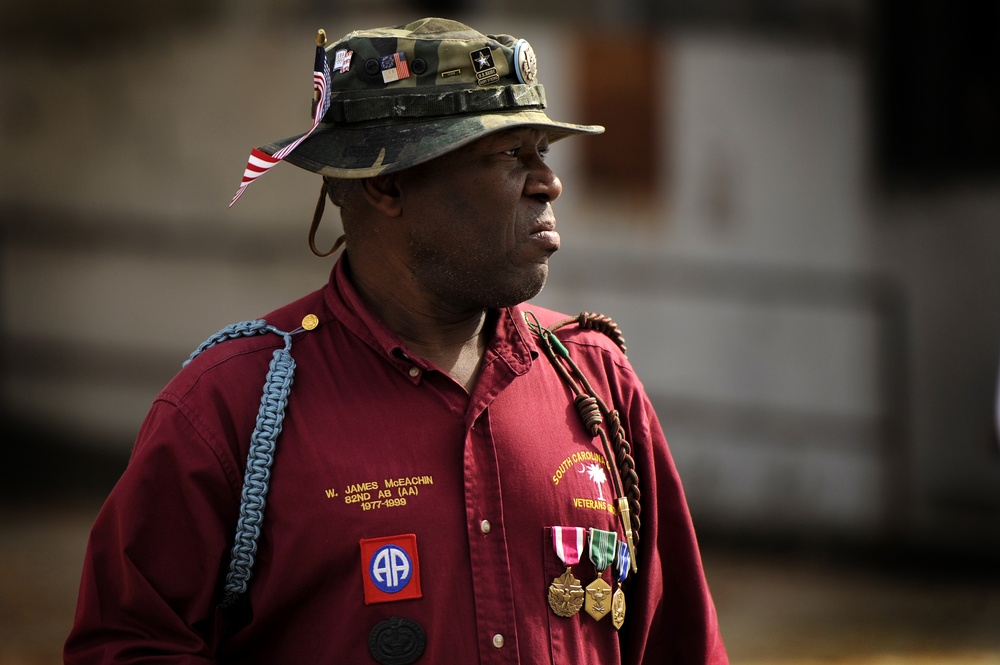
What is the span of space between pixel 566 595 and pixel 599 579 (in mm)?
83

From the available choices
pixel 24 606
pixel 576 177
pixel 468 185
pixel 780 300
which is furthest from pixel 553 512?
pixel 780 300

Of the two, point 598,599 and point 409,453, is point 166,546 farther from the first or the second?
point 598,599

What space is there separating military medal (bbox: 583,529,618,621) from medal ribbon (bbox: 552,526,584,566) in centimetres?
3

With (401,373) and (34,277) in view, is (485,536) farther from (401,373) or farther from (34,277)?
(34,277)

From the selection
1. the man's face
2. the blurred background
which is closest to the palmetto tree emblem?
the man's face

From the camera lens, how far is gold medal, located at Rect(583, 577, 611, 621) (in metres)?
2.44

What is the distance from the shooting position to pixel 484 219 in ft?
8.08

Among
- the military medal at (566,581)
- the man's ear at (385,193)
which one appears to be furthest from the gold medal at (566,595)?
the man's ear at (385,193)

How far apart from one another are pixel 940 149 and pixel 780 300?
128cm

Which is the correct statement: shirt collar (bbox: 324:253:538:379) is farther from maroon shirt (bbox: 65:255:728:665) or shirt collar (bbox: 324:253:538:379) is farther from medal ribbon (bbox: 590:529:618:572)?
medal ribbon (bbox: 590:529:618:572)

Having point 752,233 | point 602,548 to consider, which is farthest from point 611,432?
point 752,233

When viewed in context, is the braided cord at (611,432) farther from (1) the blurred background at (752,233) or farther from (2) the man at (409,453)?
(1) the blurred background at (752,233)

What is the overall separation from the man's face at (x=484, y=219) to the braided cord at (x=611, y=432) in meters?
0.21

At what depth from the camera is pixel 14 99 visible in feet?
28.8
